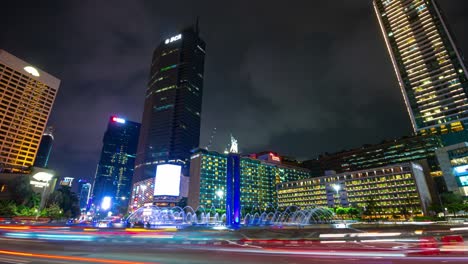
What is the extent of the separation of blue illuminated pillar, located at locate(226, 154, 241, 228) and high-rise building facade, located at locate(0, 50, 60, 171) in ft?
481

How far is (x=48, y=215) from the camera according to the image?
3381 inches

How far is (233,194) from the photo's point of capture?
227 feet

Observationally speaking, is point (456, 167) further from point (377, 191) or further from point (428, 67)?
point (428, 67)

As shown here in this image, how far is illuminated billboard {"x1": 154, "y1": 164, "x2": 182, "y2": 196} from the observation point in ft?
474

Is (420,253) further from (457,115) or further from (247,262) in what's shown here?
(457,115)

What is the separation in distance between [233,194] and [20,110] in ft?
552

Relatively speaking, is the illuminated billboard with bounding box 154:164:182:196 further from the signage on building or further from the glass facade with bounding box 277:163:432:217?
the glass facade with bounding box 277:163:432:217

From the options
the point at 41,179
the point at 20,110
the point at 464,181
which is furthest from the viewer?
the point at 20,110

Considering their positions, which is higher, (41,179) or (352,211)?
(41,179)

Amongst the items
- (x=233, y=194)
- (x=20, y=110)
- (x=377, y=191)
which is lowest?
(x=233, y=194)

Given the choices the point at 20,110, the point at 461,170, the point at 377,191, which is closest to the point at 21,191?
the point at 20,110

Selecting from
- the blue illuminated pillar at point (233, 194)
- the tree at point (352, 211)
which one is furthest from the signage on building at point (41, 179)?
the tree at point (352, 211)

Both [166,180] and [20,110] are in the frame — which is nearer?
[166,180]

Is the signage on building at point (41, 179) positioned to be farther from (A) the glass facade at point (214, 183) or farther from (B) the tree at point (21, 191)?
(A) the glass facade at point (214, 183)
